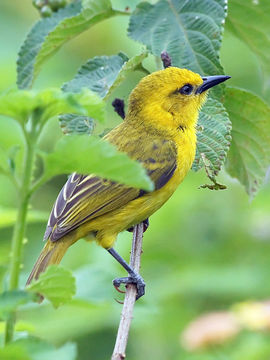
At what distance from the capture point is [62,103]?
66.5 inches

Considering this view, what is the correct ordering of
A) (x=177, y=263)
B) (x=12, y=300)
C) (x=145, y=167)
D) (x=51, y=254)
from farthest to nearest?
(x=177, y=263) < (x=145, y=167) < (x=51, y=254) < (x=12, y=300)

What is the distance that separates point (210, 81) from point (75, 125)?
2.70ft

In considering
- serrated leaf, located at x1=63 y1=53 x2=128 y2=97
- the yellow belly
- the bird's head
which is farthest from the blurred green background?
serrated leaf, located at x1=63 y1=53 x2=128 y2=97

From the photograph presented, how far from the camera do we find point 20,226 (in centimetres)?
166

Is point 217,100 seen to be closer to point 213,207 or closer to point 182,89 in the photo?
point 182,89

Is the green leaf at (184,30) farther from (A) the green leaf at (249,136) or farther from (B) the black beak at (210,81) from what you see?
(A) the green leaf at (249,136)

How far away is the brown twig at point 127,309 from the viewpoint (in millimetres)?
2136

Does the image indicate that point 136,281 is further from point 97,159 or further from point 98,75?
point 97,159

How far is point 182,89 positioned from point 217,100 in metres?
0.89

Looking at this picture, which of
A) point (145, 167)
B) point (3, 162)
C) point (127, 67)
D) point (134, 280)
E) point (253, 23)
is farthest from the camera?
point (145, 167)

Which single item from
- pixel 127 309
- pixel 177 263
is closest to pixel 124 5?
pixel 127 309

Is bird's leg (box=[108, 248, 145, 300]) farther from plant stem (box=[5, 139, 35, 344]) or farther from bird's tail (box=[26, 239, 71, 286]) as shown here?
plant stem (box=[5, 139, 35, 344])

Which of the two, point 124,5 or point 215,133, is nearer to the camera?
point 215,133

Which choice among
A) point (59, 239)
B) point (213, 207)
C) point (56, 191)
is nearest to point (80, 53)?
point (56, 191)
